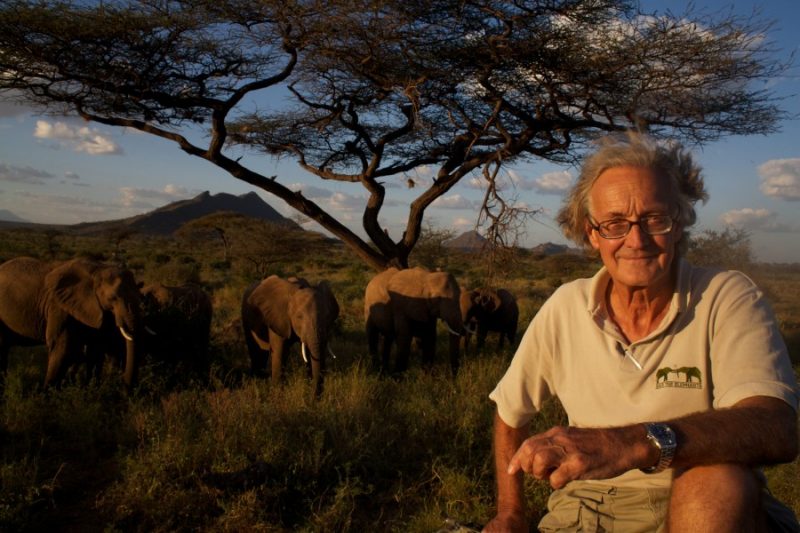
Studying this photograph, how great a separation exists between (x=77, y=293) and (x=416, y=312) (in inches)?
185

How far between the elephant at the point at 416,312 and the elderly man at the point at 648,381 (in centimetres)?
648

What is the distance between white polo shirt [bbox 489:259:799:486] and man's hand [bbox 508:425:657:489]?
0.46 metres

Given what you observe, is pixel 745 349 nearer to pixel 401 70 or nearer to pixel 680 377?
pixel 680 377

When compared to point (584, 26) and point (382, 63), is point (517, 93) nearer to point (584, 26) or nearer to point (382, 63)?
point (584, 26)

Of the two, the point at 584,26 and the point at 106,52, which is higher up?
the point at 584,26

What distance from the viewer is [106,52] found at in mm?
9492

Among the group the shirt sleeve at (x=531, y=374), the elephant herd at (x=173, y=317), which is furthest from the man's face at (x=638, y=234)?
the elephant herd at (x=173, y=317)

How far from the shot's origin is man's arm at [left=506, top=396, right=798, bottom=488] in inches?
69.0

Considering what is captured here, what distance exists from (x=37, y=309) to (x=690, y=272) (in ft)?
24.7

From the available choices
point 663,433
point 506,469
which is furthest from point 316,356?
point 663,433

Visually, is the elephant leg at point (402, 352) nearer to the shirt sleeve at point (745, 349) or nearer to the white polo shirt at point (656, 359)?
the white polo shirt at point (656, 359)

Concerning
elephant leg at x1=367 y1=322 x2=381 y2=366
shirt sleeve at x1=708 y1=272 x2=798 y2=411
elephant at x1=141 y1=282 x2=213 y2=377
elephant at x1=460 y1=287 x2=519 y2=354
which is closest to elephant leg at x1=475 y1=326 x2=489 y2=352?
elephant at x1=460 y1=287 x2=519 y2=354

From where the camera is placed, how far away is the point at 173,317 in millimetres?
8617

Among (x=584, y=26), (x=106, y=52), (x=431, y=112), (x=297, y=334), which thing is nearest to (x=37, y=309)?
(x=297, y=334)
